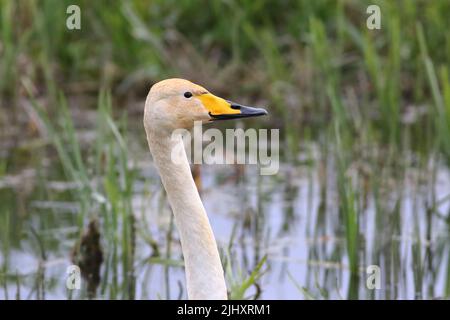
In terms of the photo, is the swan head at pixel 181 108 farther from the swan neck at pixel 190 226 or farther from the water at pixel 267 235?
the water at pixel 267 235

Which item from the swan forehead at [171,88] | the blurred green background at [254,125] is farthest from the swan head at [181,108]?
the blurred green background at [254,125]

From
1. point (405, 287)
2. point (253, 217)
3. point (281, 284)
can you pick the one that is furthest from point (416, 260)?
point (253, 217)

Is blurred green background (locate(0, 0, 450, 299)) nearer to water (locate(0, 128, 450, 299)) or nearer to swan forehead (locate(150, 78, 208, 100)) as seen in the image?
water (locate(0, 128, 450, 299))

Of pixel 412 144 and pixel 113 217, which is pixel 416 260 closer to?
pixel 113 217

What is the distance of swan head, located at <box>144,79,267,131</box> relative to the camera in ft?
13.3

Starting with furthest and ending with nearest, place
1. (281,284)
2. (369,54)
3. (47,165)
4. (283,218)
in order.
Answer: (47,165) < (283,218) < (369,54) < (281,284)

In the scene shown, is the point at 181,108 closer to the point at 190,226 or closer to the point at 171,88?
the point at 171,88

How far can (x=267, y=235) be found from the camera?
581cm

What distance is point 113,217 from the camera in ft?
17.4

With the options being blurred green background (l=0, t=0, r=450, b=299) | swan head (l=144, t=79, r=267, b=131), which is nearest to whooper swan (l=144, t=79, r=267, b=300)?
swan head (l=144, t=79, r=267, b=131)

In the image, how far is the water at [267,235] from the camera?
5.59 metres

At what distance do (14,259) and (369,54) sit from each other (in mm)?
2232

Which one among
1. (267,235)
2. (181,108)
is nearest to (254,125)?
(267,235)

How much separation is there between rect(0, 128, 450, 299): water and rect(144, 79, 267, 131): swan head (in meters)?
0.90
